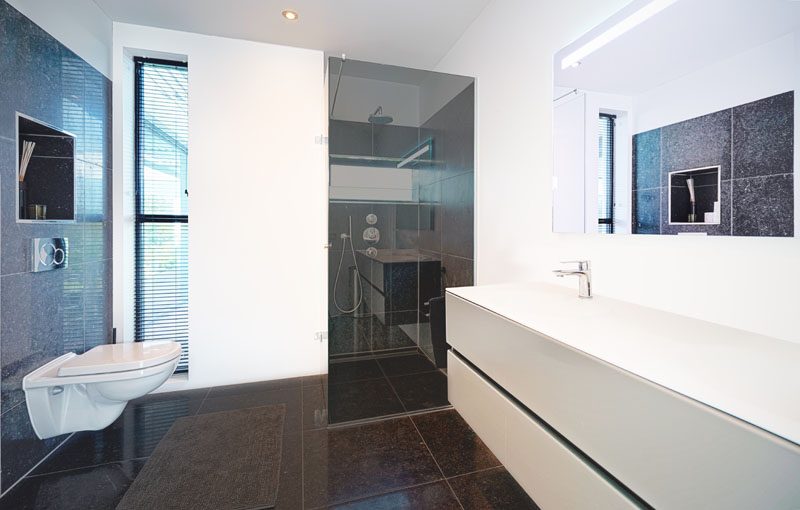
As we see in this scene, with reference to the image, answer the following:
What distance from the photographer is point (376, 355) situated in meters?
Answer: 2.39

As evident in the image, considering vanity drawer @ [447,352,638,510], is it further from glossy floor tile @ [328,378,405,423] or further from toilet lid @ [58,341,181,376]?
toilet lid @ [58,341,181,376]

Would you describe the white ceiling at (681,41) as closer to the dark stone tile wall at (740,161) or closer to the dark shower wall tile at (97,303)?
the dark stone tile wall at (740,161)

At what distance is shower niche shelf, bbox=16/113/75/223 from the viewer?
1.66 metres

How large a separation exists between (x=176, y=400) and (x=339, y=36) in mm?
2873

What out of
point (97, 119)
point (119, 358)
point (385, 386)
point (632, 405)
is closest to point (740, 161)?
point (632, 405)

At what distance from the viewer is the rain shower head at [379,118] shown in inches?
86.7

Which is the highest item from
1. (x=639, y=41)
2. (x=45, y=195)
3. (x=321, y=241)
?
(x=639, y=41)

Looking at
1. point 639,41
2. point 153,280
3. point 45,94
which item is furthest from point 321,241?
point 639,41

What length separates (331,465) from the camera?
1748mm

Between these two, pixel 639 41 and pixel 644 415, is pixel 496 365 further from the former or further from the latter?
pixel 639 41

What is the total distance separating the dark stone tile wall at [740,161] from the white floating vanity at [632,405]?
32 cm

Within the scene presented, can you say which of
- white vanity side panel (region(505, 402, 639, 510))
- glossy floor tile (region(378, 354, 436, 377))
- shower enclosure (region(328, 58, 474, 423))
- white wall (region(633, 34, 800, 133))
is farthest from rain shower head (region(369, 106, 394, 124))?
white vanity side panel (region(505, 402, 639, 510))

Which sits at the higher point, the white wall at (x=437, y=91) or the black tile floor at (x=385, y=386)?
the white wall at (x=437, y=91)

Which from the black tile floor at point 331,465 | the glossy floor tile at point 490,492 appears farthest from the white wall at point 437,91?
the glossy floor tile at point 490,492
